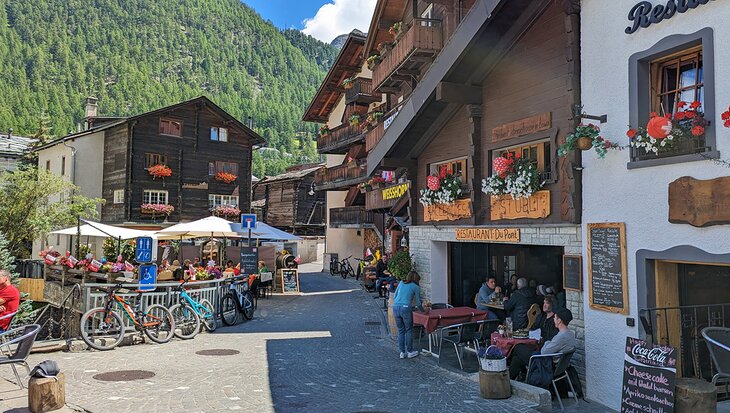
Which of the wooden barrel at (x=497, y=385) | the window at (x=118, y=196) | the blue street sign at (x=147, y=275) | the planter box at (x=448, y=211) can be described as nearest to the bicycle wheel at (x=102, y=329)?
the blue street sign at (x=147, y=275)

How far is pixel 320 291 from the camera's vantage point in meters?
25.7

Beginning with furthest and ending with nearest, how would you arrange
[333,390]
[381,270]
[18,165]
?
[18,165], [381,270], [333,390]

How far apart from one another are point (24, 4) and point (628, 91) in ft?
681

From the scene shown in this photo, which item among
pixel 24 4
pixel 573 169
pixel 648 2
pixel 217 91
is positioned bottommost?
pixel 573 169

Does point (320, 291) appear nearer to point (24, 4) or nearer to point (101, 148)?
point (101, 148)

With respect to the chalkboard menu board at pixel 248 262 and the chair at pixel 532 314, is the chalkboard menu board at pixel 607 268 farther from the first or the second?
the chalkboard menu board at pixel 248 262

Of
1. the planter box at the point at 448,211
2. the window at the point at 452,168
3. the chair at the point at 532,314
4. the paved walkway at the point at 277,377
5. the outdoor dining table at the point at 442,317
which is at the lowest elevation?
the paved walkway at the point at 277,377

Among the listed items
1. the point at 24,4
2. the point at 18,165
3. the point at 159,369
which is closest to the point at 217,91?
the point at 24,4

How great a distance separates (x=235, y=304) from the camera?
642 inches

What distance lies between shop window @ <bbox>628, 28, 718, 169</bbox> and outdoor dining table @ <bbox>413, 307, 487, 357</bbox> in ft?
15.2

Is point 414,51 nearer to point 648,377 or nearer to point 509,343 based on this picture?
point 509,343

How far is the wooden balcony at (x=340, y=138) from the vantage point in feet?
106

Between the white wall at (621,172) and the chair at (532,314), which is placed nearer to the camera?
the white wall at (621,172)

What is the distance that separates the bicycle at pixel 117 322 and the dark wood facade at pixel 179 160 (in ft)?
77.8
